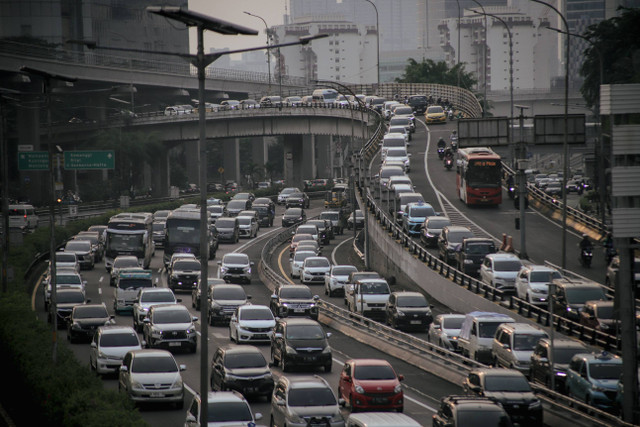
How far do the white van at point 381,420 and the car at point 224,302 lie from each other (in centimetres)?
2033

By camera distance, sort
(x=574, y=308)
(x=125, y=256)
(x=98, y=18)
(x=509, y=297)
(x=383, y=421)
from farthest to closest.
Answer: (x=98, y=18) → (x=125, y=256) → (x=509, y=297) → (x=574, y=308) → (x=383, y=421)

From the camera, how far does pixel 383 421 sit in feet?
61.8

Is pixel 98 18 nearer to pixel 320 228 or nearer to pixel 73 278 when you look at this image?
pixel 320 228

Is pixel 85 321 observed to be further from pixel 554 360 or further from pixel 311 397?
pixel 554 360

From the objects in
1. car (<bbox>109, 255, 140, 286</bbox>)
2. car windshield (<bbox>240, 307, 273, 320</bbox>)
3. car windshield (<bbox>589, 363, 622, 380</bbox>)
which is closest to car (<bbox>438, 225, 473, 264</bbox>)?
car windshield (<bbox>240, 307, 273, 320</bbox>)

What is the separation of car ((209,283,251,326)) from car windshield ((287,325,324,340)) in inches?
365

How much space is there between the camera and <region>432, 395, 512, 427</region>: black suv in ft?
65.6

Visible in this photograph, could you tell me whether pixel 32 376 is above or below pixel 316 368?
above

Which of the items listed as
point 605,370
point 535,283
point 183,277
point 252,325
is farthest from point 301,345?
point 183,277

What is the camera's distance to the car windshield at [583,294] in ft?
114

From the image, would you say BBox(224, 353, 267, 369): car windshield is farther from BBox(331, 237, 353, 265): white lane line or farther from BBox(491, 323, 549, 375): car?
BBox(331, 237, 353, 265): white lane line

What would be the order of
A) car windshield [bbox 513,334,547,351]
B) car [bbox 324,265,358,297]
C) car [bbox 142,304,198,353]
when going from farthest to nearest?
car [bbox 324,265,358,297]
car [bbox 142,304,198,353]
car windshield [bbox 513,334,547,351]

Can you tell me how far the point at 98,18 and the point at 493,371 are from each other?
116 m

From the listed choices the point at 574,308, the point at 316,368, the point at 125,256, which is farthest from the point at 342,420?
the point at 125,256
